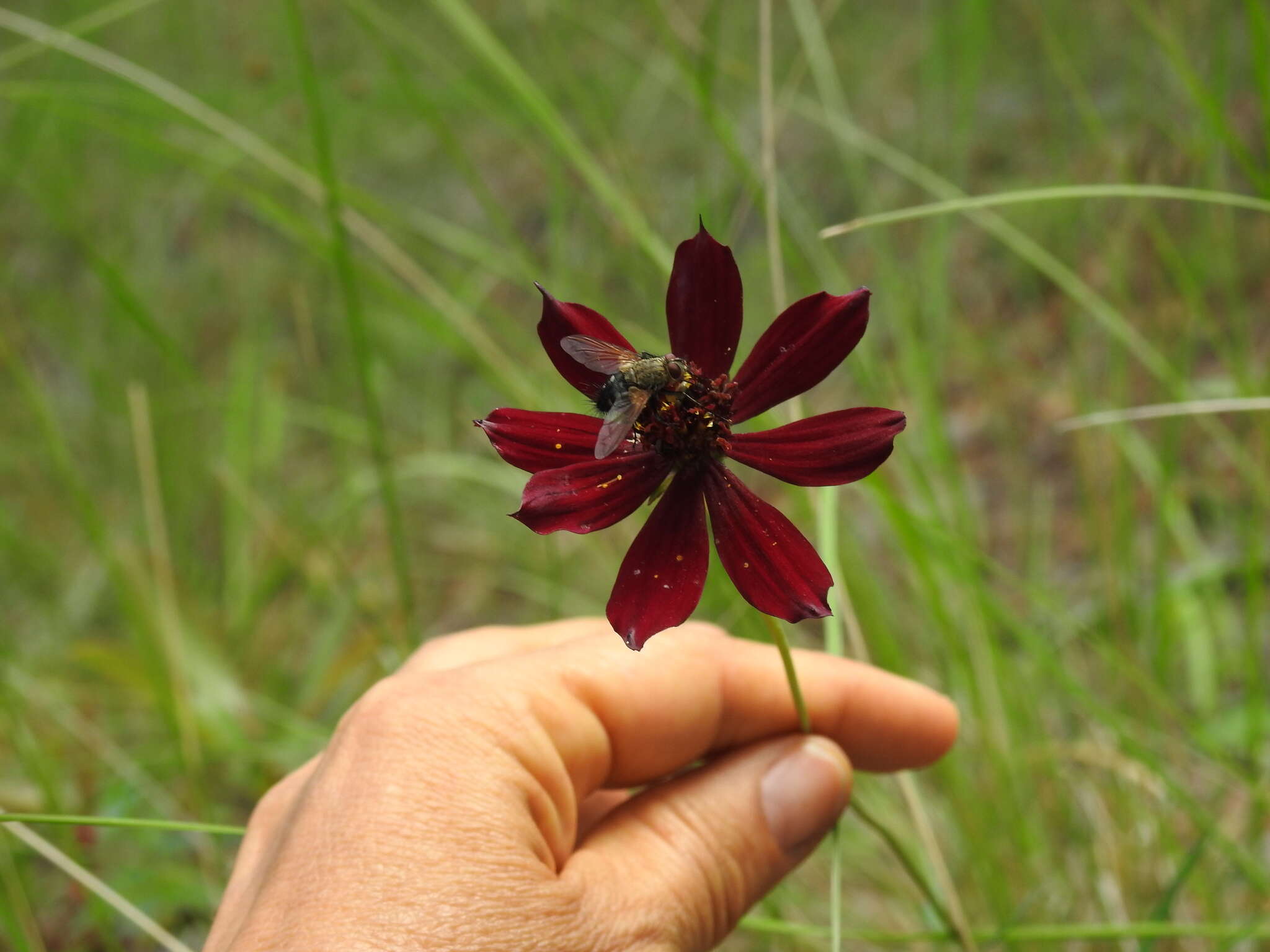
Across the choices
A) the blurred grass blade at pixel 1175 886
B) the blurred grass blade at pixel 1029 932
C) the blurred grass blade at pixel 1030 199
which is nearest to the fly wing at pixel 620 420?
the blurred grass blade at pixel 1030 199

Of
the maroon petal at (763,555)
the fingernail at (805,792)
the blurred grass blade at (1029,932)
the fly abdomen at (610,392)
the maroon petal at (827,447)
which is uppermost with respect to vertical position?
the fly abdomen at (610,392)

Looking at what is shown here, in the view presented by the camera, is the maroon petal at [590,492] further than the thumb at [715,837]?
No

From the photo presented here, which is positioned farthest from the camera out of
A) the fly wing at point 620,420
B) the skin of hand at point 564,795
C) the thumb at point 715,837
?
the thumb at point 715,837

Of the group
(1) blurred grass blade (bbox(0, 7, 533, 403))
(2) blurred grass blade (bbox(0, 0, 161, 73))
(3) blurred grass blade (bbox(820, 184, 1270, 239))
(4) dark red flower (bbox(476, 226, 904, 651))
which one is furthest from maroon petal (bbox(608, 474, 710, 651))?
(2) blurred grass blade (bbox(0, 0, 161, 73))

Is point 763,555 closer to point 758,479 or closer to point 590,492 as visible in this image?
point 590,492

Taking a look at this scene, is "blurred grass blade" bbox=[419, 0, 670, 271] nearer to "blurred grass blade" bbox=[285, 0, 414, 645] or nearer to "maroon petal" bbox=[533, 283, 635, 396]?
"blurred grass blade" bbox=[285, 0, 414, 645]

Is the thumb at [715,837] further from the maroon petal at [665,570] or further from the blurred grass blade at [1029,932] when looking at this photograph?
the maroon petal at [665,570]

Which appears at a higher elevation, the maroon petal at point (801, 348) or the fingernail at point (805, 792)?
the maroon petal at point (801, 348)
